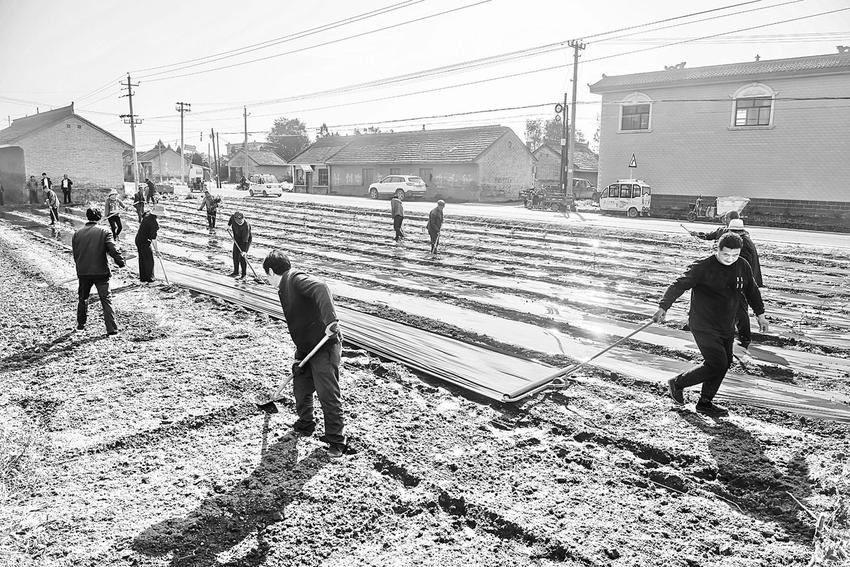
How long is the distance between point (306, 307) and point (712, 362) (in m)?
3.92

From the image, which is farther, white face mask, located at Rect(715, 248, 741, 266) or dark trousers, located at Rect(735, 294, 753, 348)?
dark trousers, located at Rect(735, 294, 753, 348)

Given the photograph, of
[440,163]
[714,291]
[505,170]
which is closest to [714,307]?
[714,291]

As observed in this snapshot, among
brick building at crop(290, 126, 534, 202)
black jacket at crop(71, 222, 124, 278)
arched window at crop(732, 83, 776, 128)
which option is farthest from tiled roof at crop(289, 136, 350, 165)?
black jacket at crop(71, 222, 124, 278)

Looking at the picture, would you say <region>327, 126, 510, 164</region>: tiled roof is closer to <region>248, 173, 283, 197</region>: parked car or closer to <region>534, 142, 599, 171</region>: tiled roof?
<region>248, 173, 283, 197</region>: parked car

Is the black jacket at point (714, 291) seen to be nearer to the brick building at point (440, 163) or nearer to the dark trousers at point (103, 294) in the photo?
the dark trousers at point (103, 294)

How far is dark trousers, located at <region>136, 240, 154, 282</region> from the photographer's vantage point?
12562 millimetres

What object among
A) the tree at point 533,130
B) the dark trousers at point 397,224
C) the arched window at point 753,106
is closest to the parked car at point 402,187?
the arched window at point 753,106

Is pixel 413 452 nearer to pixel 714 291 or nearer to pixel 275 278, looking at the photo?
pixel 275 278

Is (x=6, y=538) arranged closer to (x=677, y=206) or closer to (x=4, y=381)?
(x=4, y=381)

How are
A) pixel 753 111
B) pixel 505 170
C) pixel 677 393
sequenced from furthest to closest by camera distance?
1. pixel 505 170
2. pixel 753 111
3. pixel 677 393

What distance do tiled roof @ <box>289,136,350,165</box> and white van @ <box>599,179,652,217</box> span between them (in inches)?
1196

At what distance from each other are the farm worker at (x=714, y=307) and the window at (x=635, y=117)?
1209 inches

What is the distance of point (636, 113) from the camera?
34375 millimetres

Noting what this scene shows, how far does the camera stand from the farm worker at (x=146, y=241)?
12.1 metres
